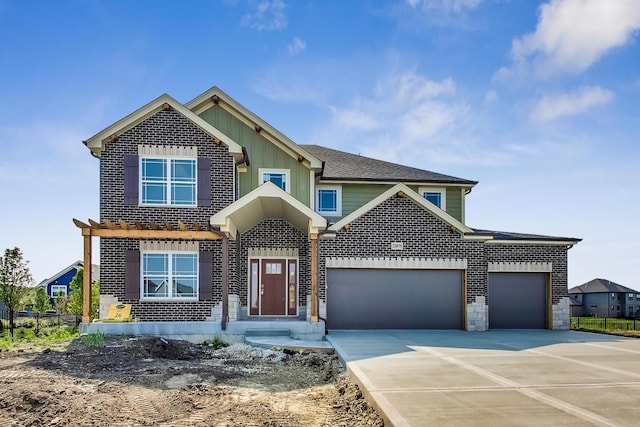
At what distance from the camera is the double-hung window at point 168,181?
15.0 m

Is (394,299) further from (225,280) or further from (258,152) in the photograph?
(258,152)

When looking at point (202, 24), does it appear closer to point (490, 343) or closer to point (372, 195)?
point (372, 195)

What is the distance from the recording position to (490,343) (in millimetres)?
12445

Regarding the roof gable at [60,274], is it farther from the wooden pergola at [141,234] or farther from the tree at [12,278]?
the wooden pergola at [141,234]

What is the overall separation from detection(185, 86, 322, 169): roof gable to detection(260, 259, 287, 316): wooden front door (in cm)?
382

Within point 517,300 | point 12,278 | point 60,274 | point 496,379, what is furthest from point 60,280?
point 496,379

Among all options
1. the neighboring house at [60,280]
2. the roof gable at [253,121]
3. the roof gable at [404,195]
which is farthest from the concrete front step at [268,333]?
the neighboring house at [60,280]

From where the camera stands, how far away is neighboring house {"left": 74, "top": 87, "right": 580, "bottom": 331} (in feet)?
48.2

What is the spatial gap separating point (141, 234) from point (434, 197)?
11051 millimetres

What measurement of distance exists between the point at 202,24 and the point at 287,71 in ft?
8.28

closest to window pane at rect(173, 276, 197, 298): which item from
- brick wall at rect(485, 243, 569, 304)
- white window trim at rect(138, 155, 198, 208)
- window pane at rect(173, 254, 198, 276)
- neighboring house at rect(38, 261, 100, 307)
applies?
window pane at rect(173, 254, 198, 276)

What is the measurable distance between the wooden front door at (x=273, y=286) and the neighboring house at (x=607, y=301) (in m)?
34.8

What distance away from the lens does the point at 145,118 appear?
15141 mm

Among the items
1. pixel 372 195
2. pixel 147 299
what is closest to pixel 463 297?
pixel 372 195
